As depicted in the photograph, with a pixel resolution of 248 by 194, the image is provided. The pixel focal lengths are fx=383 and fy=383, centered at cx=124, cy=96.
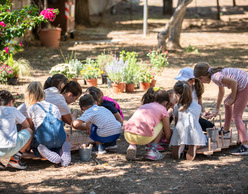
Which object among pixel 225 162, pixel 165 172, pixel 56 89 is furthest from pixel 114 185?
pixel 56 89

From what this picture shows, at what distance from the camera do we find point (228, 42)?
14.9 m

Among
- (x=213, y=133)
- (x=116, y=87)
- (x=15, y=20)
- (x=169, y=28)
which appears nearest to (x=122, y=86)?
(x=116, y=87)

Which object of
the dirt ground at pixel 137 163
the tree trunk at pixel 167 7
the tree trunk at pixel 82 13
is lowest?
the dirt ground at pixel 137 163

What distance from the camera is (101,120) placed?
15.8 feet

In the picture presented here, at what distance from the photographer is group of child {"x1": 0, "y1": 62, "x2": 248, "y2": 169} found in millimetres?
4355

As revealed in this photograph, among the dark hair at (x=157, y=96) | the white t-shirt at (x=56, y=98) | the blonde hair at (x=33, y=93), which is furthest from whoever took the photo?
the white t-shirt at (x=56, y=98)

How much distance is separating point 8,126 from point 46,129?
43 centimetres

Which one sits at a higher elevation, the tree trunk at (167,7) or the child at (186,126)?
the tree trunk at (167,7)

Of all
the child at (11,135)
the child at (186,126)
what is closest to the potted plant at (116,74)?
the child at (186,126)

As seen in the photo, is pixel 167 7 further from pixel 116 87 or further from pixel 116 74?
pixel 116 87

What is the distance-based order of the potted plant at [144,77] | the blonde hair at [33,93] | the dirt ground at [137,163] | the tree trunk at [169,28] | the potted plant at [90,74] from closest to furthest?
the dirt ground at [137,163]
the blonde hair at [33,93]
the potted plant at [144,77]
the potted plant at [90,74]
the tree trunk at [169,28]

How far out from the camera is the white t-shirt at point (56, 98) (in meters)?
5.10

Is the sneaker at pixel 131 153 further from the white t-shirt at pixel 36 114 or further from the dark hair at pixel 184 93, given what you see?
the white t-shirt at pixel 36 114

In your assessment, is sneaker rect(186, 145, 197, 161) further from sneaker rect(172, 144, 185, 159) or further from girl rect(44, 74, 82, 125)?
girl rect(44, 74, 82, 125)
